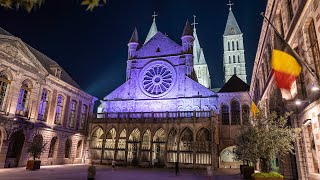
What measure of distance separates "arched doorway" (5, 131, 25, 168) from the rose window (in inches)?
722

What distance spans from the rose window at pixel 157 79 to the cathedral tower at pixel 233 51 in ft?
85.4

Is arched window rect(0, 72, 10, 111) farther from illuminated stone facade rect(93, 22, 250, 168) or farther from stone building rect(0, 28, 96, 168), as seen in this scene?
illuminated stone facade rect(93, 22, 250, 168)

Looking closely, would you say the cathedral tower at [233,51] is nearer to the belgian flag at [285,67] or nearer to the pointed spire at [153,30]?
the pointed spire at [153,30]

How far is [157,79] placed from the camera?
37.4 metres

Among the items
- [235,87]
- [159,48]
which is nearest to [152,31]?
[159,48]

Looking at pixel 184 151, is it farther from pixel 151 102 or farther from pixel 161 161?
pixel 151 102

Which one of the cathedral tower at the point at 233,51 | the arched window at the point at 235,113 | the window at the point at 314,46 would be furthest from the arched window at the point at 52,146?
the cathedral tower at the point at 233,51

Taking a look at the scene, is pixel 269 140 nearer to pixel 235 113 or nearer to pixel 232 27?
pixel 235 113

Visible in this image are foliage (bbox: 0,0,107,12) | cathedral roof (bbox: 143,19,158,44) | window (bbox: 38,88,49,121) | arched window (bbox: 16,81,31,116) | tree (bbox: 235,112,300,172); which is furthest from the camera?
cathedral roof (bbox: 143,19,158,44)

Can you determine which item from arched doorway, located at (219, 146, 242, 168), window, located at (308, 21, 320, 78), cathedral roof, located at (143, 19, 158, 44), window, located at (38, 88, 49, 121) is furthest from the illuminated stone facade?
cathedral roof, located at (143, 19, 158, 44)

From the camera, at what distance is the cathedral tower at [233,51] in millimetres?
58438

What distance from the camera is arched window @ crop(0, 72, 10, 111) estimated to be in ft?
73.4

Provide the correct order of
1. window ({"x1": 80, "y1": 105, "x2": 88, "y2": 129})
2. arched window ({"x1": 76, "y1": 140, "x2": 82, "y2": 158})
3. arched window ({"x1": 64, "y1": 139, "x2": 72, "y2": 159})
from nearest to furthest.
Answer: arched window ({"x1": 64, "y1": 139, "x2": 72, "y2": 159})
arched window ({"x1": 76, "y1": 140, "x2": 82, "y2": 158})
window ({"x1": 80, "y1": 105, "x2": 88, "y2": 129})

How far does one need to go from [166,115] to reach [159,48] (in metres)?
12.5
